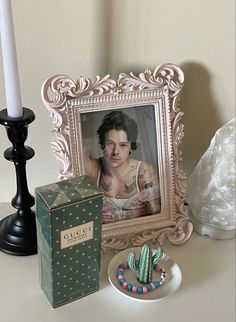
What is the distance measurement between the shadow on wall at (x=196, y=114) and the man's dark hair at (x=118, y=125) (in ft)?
0.45

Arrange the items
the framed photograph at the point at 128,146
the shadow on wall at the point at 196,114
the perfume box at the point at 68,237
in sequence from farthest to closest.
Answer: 1. the shadow on wall at the point at 196,114
2. the framed photograph at the point at 128,146
3. the perfume box at the point at 68,237

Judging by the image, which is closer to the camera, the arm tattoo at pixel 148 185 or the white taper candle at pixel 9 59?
the white taper candle at pixel 9 59

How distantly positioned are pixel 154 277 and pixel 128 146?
0.75ft

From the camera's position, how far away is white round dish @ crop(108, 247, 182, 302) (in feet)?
2.45

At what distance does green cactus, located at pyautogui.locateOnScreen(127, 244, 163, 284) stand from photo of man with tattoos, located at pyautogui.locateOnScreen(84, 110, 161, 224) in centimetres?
10

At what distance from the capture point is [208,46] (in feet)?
2.77

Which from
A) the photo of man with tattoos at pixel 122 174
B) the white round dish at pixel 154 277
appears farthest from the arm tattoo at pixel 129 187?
the white round dish at pixel 154 277

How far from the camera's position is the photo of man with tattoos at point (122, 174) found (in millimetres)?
805

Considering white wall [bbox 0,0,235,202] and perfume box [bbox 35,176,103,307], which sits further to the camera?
white wall [bbox 0,0,235,202]

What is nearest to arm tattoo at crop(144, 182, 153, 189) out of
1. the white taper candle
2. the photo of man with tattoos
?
the photo of man with tattoos

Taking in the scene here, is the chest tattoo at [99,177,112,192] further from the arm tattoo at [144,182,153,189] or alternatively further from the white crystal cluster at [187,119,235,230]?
the white crystal cluster at [187,119,235,230]

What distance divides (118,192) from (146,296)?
0.62 ft

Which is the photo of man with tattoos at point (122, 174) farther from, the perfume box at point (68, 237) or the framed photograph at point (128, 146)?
the perfume box at point (68, 237)

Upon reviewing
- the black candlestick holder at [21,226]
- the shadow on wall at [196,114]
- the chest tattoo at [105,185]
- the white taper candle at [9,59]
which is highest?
the white taper candle at [9,59]
